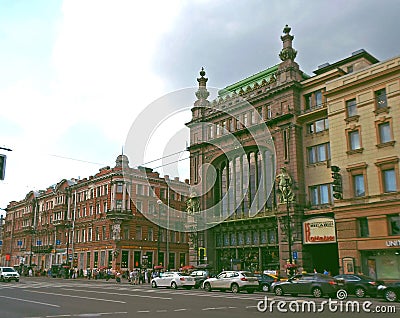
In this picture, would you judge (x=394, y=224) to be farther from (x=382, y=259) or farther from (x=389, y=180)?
(x=389, y=180)

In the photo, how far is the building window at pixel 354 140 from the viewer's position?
36.5 metres

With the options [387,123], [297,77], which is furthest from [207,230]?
[387,123]

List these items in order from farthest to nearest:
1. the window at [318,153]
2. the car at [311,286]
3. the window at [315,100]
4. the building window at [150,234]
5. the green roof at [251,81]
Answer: the building window at [150,234] < the green roof at [251,81] < the window at [315,100] < the window at [318,153] < the car at [311,286]

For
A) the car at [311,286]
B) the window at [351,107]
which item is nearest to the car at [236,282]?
the car at [311,286]

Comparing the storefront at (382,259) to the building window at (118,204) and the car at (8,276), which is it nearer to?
the car at (8,276)

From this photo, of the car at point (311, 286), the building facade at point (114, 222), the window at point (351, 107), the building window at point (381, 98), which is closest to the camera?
the car at point (311, 286)

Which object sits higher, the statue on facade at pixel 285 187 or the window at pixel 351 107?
the window at pixel 351 107

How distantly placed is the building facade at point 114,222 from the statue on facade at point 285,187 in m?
26.1

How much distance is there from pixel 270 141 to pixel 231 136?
5.38 metres

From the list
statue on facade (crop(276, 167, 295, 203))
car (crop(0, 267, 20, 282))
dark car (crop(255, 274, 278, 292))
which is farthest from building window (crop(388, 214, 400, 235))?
car (crop(0, 267, 20, 282))

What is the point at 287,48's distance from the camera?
147ft

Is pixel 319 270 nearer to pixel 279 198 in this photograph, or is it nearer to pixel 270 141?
pixel 279 198

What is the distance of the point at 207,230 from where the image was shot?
48.9m

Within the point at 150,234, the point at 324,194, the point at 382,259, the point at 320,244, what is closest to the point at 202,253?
the point at 320,244
